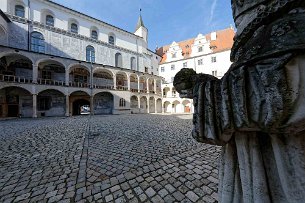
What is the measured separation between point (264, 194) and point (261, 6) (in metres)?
1.05

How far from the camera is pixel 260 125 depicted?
706 millimetres

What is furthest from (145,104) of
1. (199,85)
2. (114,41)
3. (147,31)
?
(199,85)

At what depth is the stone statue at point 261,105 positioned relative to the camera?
24.9 inches

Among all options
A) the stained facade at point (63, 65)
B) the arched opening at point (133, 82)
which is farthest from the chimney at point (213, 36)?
the arched opening at point (133, 82)

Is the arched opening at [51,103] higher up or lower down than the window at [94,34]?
lower down

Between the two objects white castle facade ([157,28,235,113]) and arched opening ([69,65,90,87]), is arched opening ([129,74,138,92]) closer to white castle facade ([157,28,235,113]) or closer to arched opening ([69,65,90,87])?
white castle facade ([157,28,235,113])

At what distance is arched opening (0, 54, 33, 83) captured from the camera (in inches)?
794

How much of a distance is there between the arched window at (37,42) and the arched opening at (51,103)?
679 centimetres

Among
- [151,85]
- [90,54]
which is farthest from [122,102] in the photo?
[90,54]

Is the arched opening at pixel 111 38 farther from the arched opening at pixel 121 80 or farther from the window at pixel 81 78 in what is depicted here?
the window at pixel 81 78

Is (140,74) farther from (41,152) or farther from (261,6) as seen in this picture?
(261,6)

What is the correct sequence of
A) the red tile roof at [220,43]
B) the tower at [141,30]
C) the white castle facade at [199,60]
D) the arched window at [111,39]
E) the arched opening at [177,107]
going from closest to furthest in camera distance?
1. the arched window at [111,39]
2. the white castle facade at [199,60]
3. the red tile roof at [220,43]
4. the arched opening at [177,107]
5. the tower at [141,30]

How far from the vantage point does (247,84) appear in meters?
0.72

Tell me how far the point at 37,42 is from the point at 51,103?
378 inches
